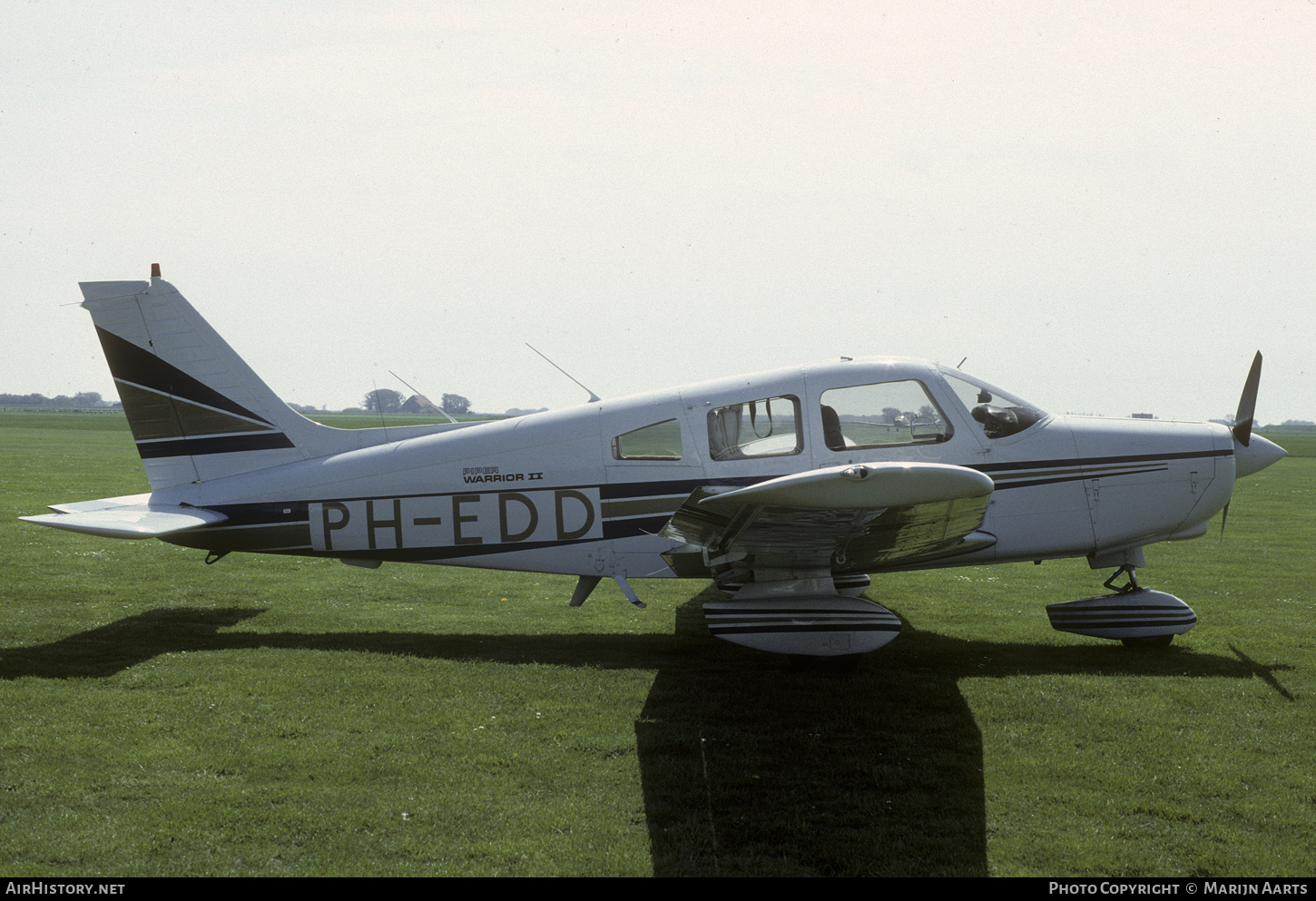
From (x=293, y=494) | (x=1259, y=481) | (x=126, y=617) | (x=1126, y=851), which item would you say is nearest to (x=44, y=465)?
(x=126, y=617)

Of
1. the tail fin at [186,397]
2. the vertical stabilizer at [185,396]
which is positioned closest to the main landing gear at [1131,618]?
the tail fin at [186,397]

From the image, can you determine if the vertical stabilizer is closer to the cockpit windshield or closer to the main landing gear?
the cockpit windshield

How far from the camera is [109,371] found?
7.78 meters

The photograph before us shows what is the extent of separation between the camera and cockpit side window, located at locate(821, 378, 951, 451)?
22.7ft

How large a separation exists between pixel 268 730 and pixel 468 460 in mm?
2730

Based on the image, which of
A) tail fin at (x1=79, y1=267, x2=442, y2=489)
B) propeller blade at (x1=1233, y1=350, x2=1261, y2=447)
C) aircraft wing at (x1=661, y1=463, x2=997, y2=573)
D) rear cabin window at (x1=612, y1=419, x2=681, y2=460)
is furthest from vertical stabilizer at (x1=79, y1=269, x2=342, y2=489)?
propeller blade at (x1=1233, y1=350, x2=1261, y2=447)

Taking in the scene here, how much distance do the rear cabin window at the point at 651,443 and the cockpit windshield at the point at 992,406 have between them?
88.5 inches

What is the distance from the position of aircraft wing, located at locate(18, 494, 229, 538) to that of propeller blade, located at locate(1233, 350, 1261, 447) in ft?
28.3

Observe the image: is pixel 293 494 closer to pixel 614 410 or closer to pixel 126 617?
pixel 126 617

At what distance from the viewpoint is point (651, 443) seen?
7152mm

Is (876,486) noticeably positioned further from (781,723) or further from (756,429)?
(756,429)

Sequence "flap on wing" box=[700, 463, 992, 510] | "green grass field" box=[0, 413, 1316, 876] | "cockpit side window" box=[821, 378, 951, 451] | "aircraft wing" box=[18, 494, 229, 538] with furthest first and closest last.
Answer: "cockpit side window" box=[821, 378, 951, 451]
"aircraft wing" box=[18, 494, 229, 538]
"flap on wing" box=[700, 463, 992, 510]
"green grass field" box=[0, 413, 1316, 876]

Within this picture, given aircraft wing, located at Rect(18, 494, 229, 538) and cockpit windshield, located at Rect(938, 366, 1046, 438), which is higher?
cockpit windshield, located at Rect(938, 366, 1046, 438)

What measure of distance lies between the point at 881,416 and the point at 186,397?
6032 mm
